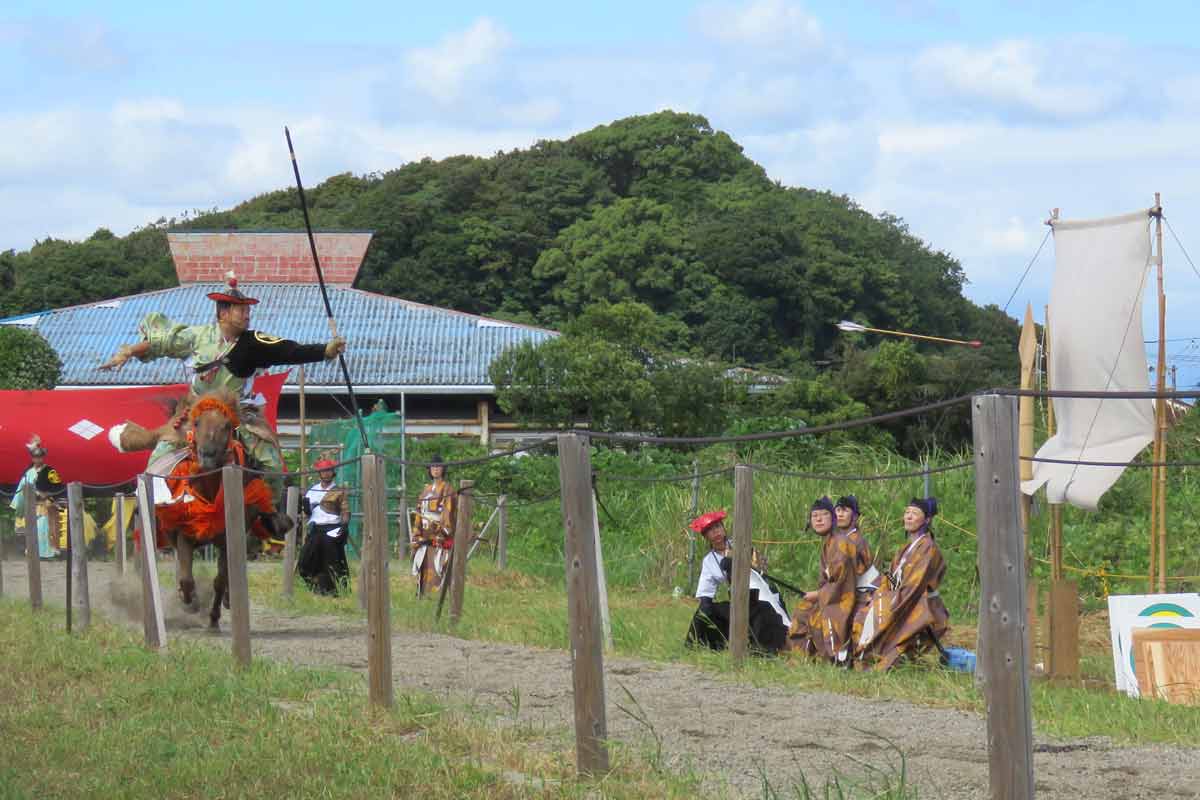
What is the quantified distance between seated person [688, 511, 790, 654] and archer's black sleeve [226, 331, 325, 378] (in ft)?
11.6

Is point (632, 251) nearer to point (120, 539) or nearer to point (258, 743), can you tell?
point (120, 539)

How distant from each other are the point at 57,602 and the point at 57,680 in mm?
6802

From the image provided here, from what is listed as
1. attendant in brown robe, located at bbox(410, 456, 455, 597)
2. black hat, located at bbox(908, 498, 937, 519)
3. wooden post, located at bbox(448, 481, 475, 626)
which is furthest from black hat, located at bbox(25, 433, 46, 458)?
black hat, located at bbox(908, 498, 937, 519)

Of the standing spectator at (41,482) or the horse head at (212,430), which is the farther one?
the standing spectator at (41,482)

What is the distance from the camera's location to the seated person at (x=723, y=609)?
37.2ft

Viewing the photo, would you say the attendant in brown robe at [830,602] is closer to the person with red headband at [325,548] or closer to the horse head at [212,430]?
the horse head at [212,430]

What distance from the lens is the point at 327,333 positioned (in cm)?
3456

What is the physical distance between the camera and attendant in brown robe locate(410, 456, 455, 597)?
16.6 m

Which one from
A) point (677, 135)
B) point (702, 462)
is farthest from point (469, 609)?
point (677, 135)

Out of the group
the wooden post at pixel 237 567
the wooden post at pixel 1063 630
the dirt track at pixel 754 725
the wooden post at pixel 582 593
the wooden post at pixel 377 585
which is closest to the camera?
the dirt track at pixel 754 725

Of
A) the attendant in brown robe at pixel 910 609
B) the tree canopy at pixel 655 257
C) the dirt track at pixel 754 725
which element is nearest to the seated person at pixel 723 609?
the attendant in brown robe at pixel 910 609

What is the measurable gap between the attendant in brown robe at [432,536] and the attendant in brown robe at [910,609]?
6.67m

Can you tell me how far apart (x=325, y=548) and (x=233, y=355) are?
4.50m

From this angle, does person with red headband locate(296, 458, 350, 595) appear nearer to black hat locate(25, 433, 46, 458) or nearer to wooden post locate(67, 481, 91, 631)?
wooden post locate(67, 481, 91, 631)
